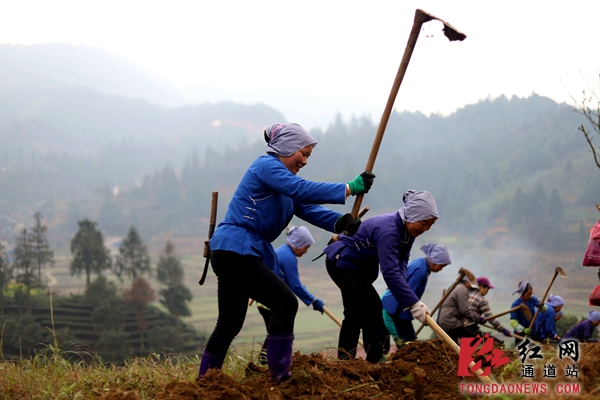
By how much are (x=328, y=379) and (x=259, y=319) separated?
4684cm

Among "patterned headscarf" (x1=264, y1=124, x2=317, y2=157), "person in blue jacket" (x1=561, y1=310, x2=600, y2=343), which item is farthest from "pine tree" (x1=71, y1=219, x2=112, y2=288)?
"patterned headscarf" (x1=264, y1=124, x2=317, y2=157)

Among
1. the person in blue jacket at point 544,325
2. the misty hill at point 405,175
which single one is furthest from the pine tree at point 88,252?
the person in blue jacket at point 544,325

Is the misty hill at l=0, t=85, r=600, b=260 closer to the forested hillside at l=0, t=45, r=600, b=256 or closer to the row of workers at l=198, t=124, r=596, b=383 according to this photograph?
the forested hillside at l=0, t=45, r=600, b=256

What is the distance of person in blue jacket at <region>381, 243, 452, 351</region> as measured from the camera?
6.08 m

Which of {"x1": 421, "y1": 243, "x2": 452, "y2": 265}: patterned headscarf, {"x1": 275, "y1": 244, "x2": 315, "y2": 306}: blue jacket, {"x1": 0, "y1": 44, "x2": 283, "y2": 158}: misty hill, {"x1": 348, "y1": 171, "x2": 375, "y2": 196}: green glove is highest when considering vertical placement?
{"x1": 0, "y1": 44, "x2": 283, "y2": 158}: misty hill

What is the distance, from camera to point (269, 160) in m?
3.78

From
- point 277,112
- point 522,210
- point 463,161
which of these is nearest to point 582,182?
point 522,210

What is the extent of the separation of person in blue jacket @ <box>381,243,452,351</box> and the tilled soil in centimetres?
173

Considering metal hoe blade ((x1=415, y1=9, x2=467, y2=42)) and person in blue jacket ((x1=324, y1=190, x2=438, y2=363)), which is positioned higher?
metal hoe blade ((x1=415, y1=9, x2=467, y2=42))

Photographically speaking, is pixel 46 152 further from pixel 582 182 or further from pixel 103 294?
pixel 582 182

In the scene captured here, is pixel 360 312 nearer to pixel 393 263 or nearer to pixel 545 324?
pixel 393 263

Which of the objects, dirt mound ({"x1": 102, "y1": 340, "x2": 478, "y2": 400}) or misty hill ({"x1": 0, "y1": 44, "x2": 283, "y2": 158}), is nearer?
dirt mound ({"x1": 102, "y1": 340, "x2": 478, "y2": 400})

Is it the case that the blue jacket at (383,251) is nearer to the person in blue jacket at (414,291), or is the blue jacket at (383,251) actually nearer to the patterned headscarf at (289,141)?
the patterned headscarf at (289,141)

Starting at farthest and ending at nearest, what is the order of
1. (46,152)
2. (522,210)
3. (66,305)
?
(46,152)
(522,210)
(66,305)
